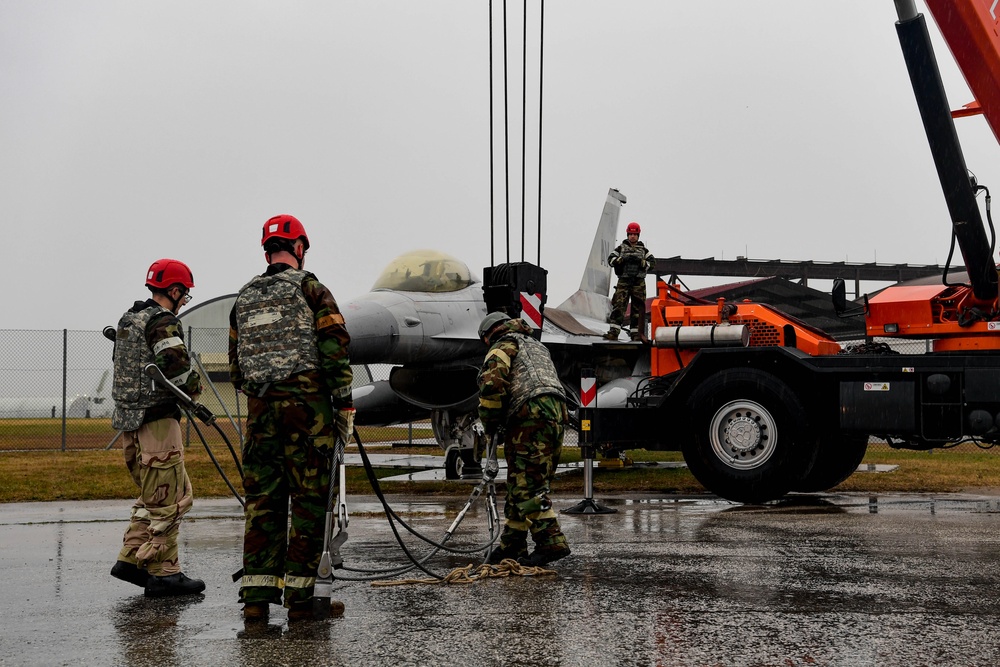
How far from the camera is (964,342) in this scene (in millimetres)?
9422

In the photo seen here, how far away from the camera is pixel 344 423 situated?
539 centimetres

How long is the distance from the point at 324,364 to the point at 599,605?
1879 millimetres

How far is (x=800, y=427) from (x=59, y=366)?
17.2 m

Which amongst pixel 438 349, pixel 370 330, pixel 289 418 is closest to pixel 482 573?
pixel 289 418

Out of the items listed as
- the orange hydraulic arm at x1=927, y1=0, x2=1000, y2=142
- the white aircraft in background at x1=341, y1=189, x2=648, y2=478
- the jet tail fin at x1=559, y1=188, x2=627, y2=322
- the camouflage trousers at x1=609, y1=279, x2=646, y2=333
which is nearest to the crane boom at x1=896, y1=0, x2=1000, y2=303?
the orange hydraulic arm at x1=927, y1=0, x2=1000, y2=142

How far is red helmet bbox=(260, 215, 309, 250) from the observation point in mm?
5695

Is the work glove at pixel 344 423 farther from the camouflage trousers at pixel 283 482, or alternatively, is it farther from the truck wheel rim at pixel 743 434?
the truck wheel rim at pixel 743 434

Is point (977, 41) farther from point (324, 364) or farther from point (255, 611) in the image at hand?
point (255, 611)

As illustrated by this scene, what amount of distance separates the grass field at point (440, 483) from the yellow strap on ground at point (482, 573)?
6059 millimetres

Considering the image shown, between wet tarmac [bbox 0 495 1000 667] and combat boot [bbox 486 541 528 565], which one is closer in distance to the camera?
wet tarmac [bbox 0 495 1000 667]

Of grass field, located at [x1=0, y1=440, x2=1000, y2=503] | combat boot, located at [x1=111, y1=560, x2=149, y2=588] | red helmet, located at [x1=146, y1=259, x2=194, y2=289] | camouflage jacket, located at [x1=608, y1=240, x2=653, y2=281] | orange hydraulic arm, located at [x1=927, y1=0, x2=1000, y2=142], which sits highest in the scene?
orange hydraulic arm, located at [x1=927, y1=0, x2=1000, y2=142]

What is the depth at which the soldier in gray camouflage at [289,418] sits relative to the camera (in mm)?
5301

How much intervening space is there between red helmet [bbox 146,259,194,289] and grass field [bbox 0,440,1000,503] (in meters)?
6.46

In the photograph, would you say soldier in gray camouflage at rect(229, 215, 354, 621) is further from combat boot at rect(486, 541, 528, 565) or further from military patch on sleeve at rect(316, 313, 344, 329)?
combat boot at rect(486, 541, 528, 565)
